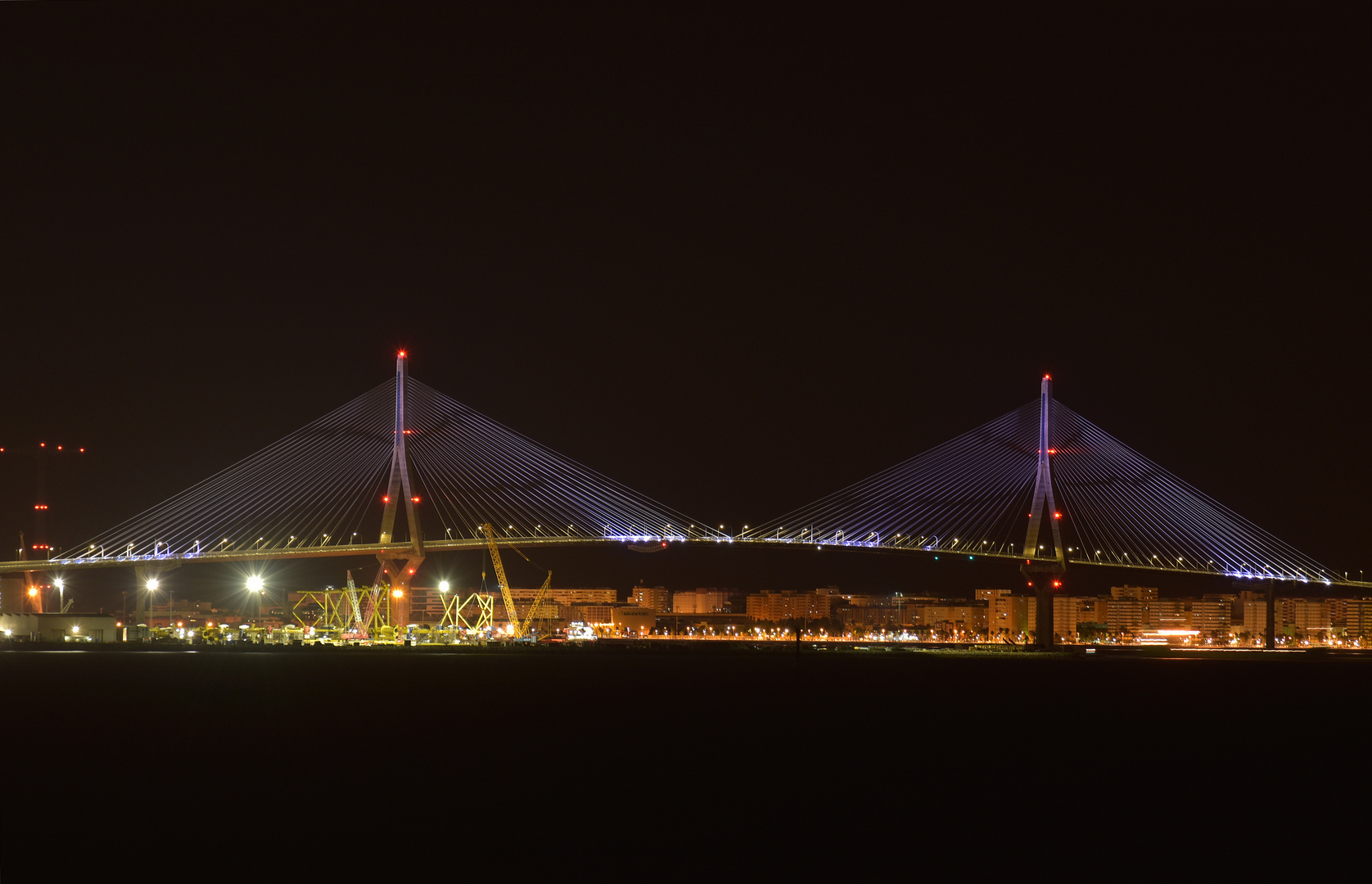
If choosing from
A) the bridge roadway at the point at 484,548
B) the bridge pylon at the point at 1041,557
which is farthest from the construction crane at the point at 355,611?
the bridge pylon at the point at 1041,557

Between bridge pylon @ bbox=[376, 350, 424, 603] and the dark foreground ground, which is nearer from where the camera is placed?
the dark foreground ground

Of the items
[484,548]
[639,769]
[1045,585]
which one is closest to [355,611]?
[484,548]

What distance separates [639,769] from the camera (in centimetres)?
1600

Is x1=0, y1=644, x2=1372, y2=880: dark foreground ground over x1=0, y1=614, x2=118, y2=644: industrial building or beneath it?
over

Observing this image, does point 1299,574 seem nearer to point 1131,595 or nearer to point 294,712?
point 294,712

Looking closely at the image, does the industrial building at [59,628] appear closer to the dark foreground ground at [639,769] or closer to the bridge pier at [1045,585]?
the dark foreground ground at [639,769]

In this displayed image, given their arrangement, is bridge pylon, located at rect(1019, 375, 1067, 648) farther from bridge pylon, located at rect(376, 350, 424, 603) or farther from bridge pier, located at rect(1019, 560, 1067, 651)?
bridge pylon, located at rect(376, 350, 424, 603)

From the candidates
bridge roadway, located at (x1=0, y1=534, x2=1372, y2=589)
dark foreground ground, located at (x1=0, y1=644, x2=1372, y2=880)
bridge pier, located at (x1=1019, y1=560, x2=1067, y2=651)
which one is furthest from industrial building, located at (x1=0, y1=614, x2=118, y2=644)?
bridge pier, located at (x1=1019, y1=560, x2=1067, y2=651)

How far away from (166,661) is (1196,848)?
39.3 metres

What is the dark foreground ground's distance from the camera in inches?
460

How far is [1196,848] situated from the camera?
38.6ft

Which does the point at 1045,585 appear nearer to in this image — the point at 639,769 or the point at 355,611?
the point at 355,611

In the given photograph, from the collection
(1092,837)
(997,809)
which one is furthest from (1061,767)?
(1092,837)

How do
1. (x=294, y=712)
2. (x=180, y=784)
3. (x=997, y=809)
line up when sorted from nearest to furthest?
(x=997, y=809) → (x=180, y=784) → (x=294, y=712)
